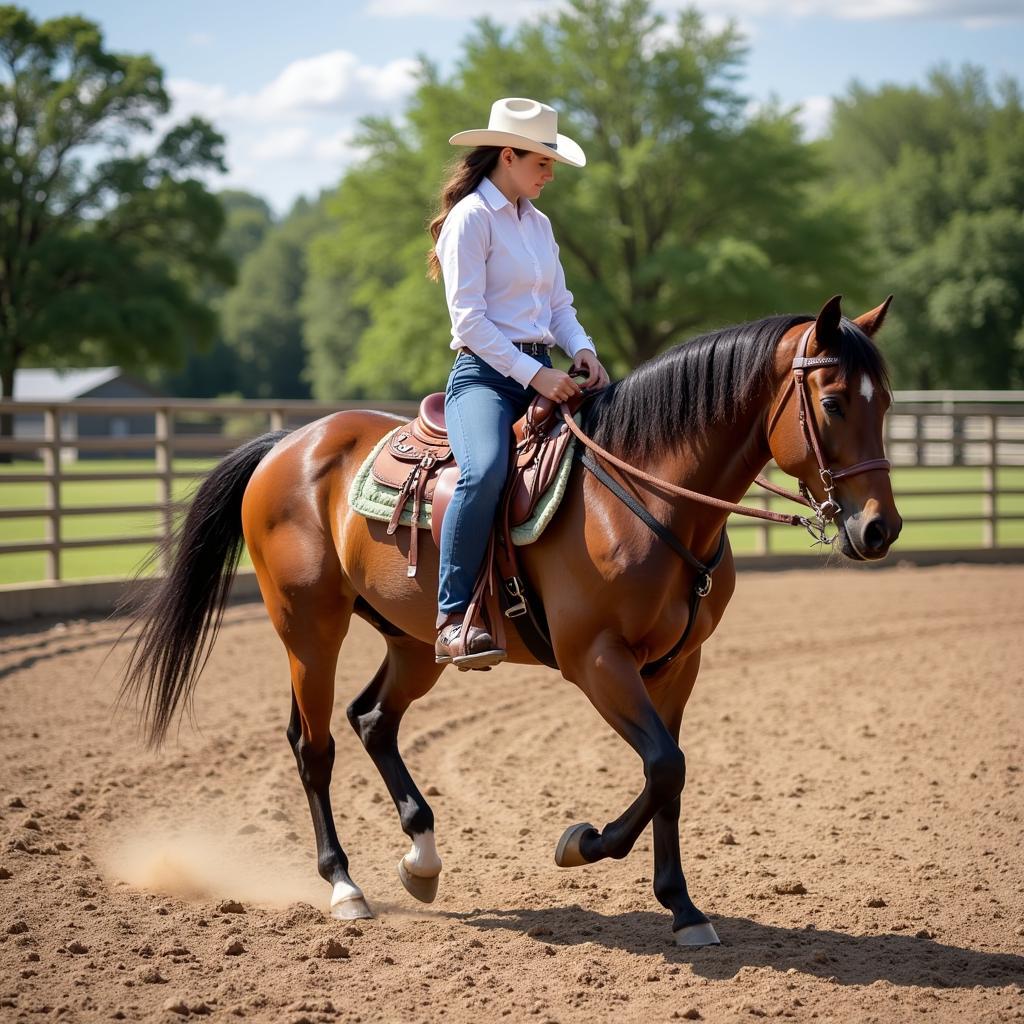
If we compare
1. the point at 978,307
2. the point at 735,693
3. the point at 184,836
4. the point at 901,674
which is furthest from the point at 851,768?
the point at 978,307

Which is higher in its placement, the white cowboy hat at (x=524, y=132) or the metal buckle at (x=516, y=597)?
the white cowboy hat at (x=524, y=132)

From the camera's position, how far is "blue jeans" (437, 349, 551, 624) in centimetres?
414

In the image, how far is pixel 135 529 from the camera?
33.2 ft

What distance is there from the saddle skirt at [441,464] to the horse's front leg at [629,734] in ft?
2.00

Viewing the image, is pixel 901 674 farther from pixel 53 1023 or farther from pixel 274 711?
pixel 53 1023

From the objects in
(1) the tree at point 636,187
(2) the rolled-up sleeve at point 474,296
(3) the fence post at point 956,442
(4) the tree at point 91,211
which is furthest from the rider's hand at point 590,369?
(4) the tree at point 91,211

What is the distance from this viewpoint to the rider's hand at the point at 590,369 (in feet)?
14.5

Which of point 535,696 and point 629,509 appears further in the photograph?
point 535,696

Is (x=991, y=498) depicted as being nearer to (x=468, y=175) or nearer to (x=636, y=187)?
(x=468, y=175)

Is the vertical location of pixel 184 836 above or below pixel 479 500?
below

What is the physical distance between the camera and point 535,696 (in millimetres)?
8273

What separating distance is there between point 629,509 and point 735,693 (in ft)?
14.8

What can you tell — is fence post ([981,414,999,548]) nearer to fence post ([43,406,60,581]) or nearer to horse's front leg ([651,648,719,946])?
fence post ([43,406,60,581])

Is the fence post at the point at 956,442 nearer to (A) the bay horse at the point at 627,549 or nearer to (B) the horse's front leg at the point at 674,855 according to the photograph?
(A) the bay horse at the point at 627,549
